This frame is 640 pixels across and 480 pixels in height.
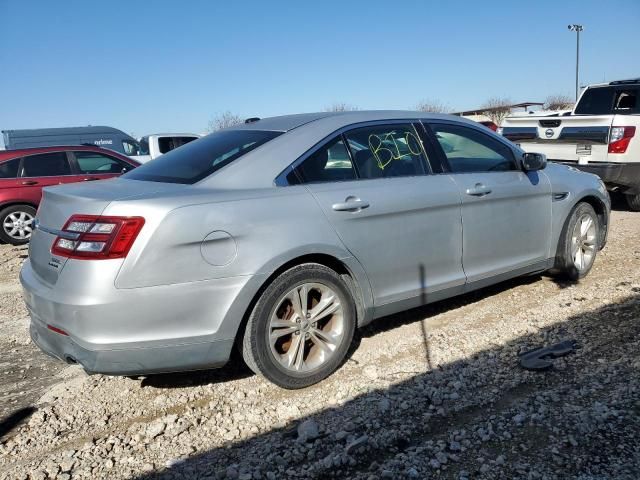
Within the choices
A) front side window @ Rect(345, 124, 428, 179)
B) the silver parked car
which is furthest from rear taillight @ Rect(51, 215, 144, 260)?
front side window @ Rect(345, 124, 428, 179)

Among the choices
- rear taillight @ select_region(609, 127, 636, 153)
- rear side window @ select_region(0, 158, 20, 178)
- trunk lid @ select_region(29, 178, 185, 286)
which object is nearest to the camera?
trunk lid @ select_region(29, 178, 185, 286)

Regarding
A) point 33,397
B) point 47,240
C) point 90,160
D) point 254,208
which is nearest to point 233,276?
point 254,208

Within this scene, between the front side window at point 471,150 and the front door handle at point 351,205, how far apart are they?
39.7 inches

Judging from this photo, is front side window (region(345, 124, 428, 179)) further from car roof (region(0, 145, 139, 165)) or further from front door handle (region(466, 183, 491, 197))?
car roof (region(0, 145, 139, 165))

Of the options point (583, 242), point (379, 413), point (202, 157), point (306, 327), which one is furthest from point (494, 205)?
point (202, 157)

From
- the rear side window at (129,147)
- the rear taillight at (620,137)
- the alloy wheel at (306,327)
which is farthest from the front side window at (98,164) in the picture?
the rear side window at (129,147)

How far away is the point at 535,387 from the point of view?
3225mm

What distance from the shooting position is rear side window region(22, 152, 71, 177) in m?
9.27

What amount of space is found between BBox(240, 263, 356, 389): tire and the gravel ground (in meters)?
0.15

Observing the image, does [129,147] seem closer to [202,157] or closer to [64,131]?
[64,131]

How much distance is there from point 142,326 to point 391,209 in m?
1.70

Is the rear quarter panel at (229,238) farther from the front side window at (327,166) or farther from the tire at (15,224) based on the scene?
the tire at (15,224)

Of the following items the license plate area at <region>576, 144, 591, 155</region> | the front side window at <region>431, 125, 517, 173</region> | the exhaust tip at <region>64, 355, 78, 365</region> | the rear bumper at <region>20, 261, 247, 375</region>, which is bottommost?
the exhaust tip at <region>64, 355, 78, 365</region>

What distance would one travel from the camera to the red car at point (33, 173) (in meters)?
8.94
